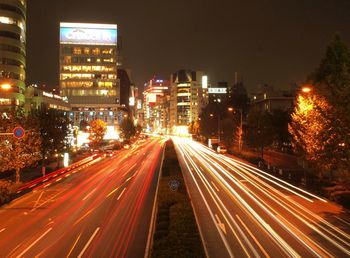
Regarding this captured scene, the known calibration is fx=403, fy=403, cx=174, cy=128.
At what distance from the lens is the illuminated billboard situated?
150 meters

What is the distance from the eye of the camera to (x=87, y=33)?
151250 millimetres

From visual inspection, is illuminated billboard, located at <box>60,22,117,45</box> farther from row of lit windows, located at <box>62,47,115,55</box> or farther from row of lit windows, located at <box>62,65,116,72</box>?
row of lit windows, located at <box>62,65,116,72</box>

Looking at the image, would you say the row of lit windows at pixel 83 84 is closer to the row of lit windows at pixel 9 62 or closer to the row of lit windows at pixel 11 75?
the row of lit windows at pixel 11 75

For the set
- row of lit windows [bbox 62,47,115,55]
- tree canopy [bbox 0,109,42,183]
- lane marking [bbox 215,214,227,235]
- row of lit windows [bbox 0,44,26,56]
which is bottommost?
lane marking [bbox 215,214,227,235]

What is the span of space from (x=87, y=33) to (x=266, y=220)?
457 feet

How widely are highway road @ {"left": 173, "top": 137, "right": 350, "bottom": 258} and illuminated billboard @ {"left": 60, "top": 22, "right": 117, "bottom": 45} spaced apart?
12215cm

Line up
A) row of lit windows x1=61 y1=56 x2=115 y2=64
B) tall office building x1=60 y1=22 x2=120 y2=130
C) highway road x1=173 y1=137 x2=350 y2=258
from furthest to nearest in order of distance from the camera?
tall office building x1=60 y1=22 x2=120 y2=130, row of lit windows x1=61 y1=56 x2=115 y2=64, highway road x1=173 y1=137 x2=350 y2=258

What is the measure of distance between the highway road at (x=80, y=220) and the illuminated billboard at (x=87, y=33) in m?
118

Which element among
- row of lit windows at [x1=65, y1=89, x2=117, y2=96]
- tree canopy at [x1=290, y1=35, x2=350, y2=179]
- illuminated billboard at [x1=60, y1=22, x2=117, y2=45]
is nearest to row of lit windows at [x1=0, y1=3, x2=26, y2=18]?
tree canopy at [x1=290, y1=35, x2=350, y2=179]

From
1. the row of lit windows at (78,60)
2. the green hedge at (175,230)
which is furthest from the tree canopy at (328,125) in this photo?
the row of lit windows at (78,60)

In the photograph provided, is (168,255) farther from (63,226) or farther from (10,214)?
(10,214)

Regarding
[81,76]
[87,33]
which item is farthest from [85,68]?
[87,33]

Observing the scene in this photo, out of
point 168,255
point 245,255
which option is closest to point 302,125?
point 245,255

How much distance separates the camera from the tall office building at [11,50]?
259 feet
